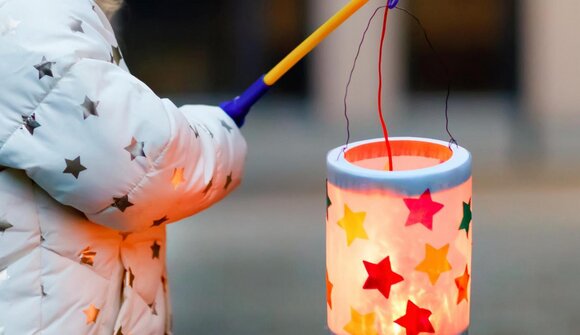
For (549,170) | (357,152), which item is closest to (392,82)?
(549,170)

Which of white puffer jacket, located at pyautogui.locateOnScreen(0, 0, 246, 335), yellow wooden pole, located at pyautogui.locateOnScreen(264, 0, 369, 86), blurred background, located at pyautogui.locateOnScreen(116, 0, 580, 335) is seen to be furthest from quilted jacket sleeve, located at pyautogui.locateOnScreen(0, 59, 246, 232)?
blurred background, located at pyautogui.locateOnScreen(116, 0, 580, 335)

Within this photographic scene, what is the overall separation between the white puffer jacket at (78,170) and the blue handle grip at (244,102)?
17cm

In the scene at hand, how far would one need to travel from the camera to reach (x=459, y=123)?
11.1 ft

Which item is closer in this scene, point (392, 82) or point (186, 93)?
point (392, 82)

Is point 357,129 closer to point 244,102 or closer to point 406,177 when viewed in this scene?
point 244,102

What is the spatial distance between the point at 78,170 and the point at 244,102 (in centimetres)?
43

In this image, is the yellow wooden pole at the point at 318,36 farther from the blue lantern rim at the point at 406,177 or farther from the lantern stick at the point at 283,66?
the blue lantern rim at the point at 406,177

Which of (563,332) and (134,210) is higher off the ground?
(134,210)

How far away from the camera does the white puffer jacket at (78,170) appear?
119cm

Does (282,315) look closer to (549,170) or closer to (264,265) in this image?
(264,265)

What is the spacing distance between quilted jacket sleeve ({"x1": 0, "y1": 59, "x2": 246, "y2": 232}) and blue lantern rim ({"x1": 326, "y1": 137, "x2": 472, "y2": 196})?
0.25 metres

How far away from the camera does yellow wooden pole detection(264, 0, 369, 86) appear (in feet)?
4.45

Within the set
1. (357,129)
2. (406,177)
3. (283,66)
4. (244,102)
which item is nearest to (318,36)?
(283,66)

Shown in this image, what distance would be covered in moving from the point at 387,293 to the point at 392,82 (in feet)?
7.84
